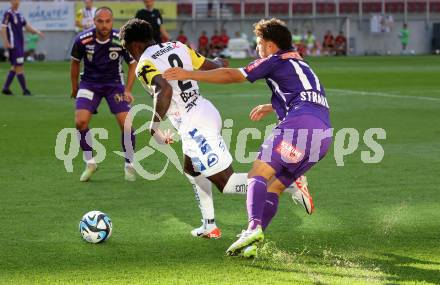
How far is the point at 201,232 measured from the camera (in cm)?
757

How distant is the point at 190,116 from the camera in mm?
7598

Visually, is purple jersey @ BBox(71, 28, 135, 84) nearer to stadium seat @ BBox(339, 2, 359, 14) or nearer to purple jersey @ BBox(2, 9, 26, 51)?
purple jersey @ BBox(2, 9, 26, 51)

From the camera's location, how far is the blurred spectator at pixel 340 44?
57.7 metres

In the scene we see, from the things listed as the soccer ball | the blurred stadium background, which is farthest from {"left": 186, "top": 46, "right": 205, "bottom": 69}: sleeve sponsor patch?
the blurred stadium background

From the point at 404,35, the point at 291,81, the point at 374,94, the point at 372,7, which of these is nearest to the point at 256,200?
the point at 291,81

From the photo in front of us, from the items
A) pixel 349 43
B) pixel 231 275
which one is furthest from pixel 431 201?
pixel 349 43

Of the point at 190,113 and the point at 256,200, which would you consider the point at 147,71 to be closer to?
the point at 190,113

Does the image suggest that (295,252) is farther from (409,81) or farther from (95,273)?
(409,81)

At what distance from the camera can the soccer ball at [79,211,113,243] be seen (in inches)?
287

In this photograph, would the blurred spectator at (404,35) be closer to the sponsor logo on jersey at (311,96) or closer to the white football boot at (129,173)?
the white football boot at (129,173)

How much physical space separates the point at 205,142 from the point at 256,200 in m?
0.88

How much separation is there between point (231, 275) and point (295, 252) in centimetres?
87

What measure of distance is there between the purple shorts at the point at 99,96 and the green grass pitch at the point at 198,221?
0.83m

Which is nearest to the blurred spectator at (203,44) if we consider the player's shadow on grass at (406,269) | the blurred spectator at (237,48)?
the blurred spectator at (237,48)
